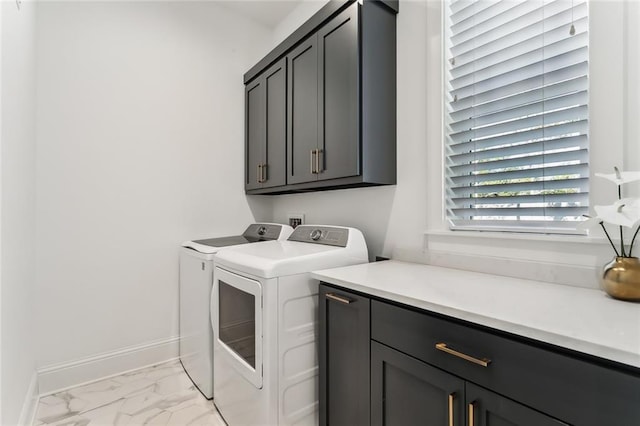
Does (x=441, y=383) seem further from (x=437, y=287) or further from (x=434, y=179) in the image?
(x=434, y=179)

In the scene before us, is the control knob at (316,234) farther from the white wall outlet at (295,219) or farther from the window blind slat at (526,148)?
the window blind slat at (526,148)

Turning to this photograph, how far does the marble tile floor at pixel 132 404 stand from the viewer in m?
1.70

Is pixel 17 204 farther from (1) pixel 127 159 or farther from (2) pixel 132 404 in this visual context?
(2) pixel 132 404

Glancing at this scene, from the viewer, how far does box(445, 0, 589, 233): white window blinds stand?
Answer: 1.18 m

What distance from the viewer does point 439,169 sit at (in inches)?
62.7

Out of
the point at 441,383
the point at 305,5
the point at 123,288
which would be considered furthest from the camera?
the point at 305,5

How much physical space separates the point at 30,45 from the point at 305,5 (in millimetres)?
1816

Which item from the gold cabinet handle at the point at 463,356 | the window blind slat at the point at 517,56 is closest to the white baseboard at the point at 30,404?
the gold cabinet handle at the point at 463,356

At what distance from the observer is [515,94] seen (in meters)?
1.33

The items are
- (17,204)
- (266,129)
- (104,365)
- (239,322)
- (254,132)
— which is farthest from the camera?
(254,132)

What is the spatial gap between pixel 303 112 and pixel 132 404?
2040mm

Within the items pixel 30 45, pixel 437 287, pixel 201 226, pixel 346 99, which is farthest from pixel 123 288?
pixel 437 287

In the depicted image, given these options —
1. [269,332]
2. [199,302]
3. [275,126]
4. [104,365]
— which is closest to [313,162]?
[275,126]

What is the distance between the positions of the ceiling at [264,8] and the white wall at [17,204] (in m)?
1.39
